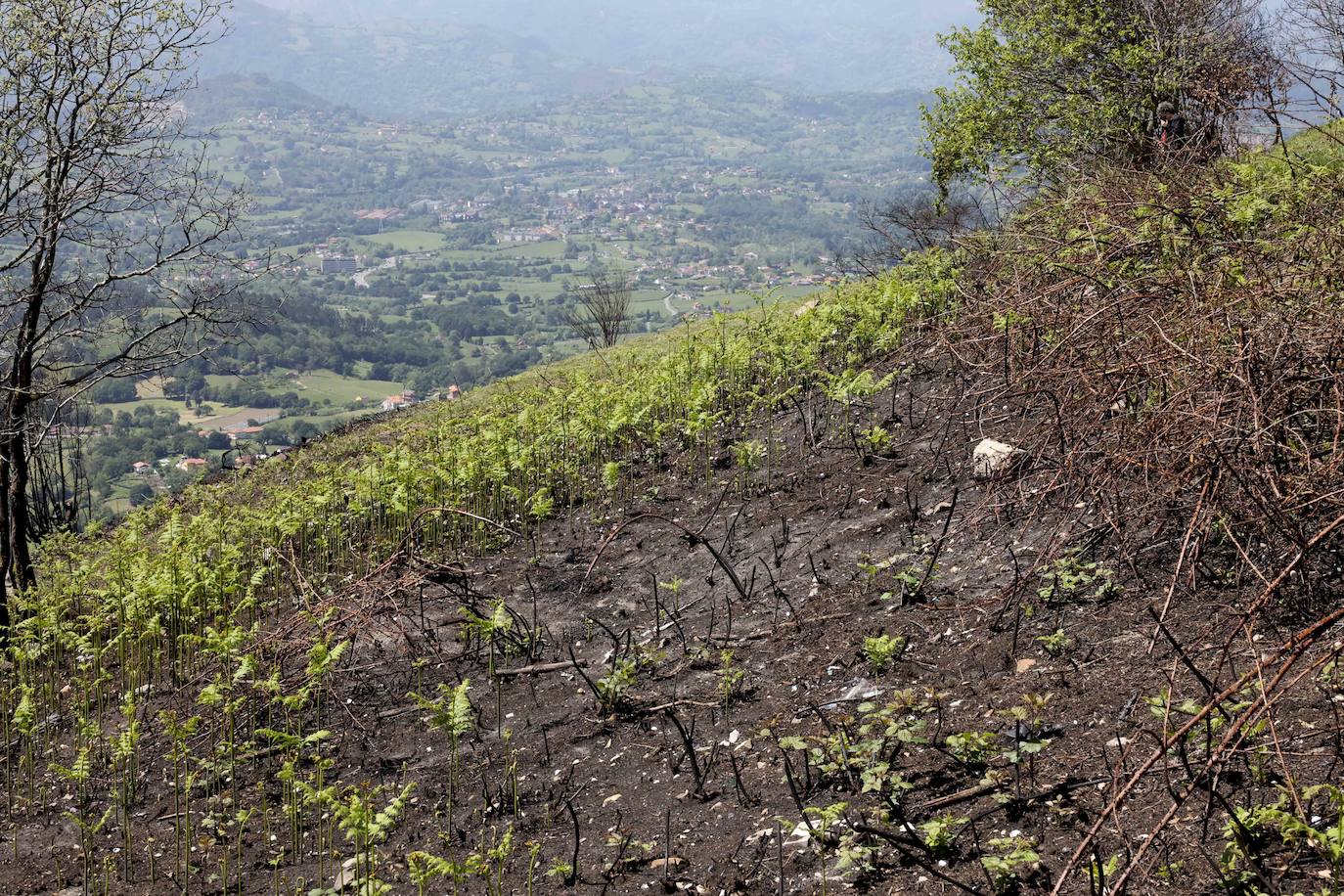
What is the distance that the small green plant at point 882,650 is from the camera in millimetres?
5348

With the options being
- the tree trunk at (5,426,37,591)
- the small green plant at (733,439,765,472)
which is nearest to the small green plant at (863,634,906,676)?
the small green plant at (733,439,765,472)

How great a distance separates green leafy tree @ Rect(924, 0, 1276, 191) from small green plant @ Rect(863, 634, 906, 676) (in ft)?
41.9

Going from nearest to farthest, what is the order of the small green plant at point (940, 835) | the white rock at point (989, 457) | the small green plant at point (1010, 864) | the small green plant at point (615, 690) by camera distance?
the small green plant at point (1010, 864), the small green plant at point (940, 835), the small green plant at point (615, 690), the white rock at point (989, 457)

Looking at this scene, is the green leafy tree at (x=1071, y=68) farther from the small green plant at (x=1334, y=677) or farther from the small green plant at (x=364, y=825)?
the small green plant at (x=364, y=825)

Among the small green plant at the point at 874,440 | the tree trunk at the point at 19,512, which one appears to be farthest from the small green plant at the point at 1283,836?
the tree trunk at the point at 19,512

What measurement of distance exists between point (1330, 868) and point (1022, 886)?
3.16ft

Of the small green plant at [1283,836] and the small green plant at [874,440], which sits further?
the small green plant at [874,440]

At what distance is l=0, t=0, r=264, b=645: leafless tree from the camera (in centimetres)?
1019

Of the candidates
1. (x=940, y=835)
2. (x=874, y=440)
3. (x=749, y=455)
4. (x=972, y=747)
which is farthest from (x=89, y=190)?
(x=940, y=835)

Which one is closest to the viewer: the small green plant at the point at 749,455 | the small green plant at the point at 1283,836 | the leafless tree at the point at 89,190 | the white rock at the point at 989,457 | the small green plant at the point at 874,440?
the small green plant at the point at 1283,836

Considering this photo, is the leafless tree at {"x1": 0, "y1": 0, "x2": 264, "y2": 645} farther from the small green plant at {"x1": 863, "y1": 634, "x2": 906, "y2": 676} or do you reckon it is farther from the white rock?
the white rock

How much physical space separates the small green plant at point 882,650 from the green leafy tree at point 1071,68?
12770 mm

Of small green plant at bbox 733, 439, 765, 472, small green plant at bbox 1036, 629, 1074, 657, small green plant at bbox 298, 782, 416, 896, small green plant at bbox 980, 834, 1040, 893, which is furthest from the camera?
small green plant at bbox 733, 439, 765, 472

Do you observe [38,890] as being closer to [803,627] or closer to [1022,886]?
[803,627]
